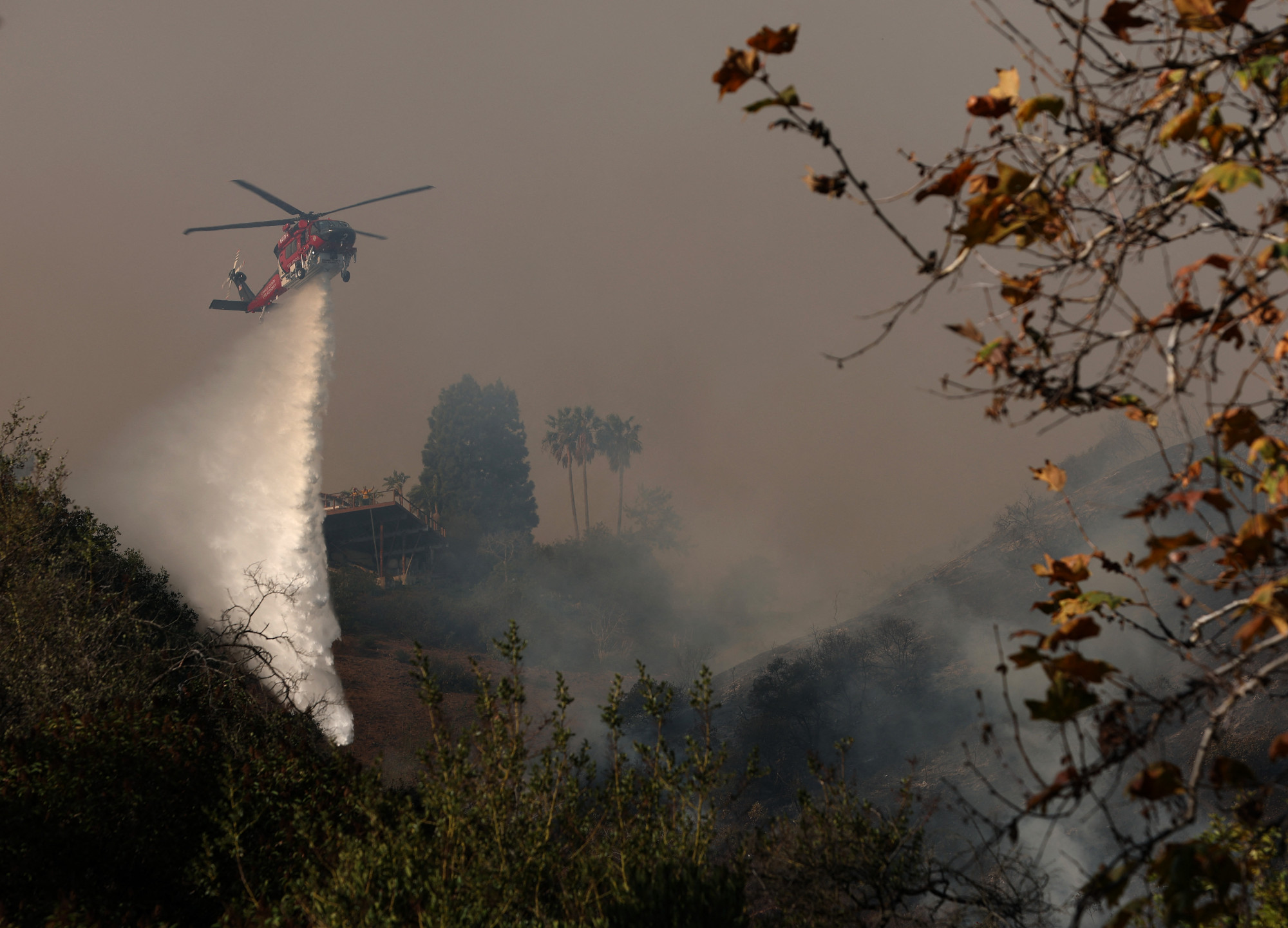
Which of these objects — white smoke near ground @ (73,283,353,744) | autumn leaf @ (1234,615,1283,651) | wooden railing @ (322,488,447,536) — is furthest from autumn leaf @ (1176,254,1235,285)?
wooden railing @ (322,488,447,536)

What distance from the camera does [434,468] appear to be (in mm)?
59344

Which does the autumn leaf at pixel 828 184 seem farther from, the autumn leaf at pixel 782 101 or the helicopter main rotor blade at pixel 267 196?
the helicopter main rotor blade at pixel 267 196

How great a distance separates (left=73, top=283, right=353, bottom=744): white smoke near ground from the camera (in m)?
30.4

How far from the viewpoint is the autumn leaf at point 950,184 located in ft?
7.88

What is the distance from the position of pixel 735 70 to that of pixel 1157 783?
92.0 inches

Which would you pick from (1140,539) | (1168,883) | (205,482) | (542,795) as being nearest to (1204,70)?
(1168,883)

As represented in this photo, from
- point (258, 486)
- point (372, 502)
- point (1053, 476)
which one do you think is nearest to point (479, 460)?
point (372, 502)

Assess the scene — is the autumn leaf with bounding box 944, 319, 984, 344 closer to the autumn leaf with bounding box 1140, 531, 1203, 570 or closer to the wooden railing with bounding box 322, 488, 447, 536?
the autumn leaf with bounding box 1140, 531, 1203, 570

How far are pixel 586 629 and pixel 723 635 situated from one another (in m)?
17.1

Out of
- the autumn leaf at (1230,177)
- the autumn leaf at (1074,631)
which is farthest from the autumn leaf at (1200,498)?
the autumn leaf at (1230,177)

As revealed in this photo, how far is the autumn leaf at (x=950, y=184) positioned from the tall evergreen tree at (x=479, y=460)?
57572mm

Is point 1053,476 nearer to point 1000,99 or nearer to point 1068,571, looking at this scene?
point 1068,571

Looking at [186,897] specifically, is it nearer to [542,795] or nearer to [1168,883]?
[542,795]

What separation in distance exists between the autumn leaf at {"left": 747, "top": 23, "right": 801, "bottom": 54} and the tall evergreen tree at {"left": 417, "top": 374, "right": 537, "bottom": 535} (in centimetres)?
5761
